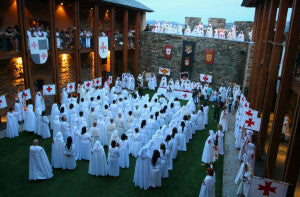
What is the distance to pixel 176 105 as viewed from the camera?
1547cm

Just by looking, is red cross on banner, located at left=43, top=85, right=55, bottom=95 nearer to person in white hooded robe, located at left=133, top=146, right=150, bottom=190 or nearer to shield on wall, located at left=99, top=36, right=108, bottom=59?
shield on wall, located at left=99, top=36, right=108, bottom=59

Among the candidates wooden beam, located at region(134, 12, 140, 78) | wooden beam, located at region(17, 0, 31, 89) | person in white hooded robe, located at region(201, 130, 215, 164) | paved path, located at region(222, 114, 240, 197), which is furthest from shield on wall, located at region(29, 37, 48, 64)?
paved path, located at region(222, 114, 240, 197)

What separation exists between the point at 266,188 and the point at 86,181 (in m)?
5.91

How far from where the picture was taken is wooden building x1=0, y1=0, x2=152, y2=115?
14.6 metres

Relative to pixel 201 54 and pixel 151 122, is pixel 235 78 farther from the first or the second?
pixel 151 122

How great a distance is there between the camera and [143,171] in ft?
28.3

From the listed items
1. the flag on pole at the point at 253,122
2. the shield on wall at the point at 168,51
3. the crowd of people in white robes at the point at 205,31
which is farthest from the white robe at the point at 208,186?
the crowd of people in white robes at the point at 205,31

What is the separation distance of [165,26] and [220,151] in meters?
17.8

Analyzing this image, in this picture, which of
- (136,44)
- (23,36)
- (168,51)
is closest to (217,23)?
(168,51)

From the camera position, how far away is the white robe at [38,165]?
836cm

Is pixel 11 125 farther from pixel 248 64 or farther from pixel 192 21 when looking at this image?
pixel 192 21

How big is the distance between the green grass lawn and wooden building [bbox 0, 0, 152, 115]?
6.07m

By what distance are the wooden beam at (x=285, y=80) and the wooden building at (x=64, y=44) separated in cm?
1318

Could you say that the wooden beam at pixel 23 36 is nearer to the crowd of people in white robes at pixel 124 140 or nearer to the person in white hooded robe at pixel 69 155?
the crowd of people in white robes at pixel 124 140
